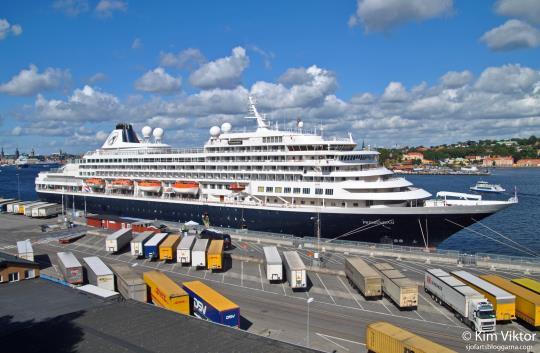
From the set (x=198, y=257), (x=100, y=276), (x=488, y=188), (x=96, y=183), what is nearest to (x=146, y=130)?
(x=96, y=183)

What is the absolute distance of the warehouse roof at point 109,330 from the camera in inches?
695

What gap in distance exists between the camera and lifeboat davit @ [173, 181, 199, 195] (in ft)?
172

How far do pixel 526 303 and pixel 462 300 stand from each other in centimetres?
311

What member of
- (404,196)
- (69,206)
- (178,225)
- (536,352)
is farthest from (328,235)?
(69,206)

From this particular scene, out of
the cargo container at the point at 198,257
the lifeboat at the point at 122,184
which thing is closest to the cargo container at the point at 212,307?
the cargo container at the point at 198,257

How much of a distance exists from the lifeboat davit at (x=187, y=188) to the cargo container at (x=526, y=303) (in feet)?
120

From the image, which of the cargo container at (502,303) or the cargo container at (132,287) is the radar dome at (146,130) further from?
the cargo container at (502,303)

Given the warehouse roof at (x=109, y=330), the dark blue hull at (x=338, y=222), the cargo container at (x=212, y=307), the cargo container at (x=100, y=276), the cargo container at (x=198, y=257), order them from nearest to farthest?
the warehouse roof at (x=109, y=330) < the cargo container at (x=212, y=307) < the cargo container at (x=100, y=276) < the cargo container at (x=198, y=257) < the dark blue hull at (x=338, y=222)

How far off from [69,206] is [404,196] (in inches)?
2265

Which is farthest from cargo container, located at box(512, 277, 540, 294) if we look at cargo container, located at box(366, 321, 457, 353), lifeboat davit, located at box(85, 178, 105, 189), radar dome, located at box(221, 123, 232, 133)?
lifeboat davit, located at box(85, 178, 105, 189)

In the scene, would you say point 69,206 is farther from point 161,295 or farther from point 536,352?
point 536,352

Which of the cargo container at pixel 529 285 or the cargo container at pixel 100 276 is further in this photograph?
the cargo container at pixel 100 276

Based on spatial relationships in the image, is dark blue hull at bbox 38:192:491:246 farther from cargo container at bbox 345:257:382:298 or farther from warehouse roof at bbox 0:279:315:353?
warehouse roof at bbox 0:279:315:353

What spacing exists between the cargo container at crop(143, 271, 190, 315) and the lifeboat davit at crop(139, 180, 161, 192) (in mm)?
31380
